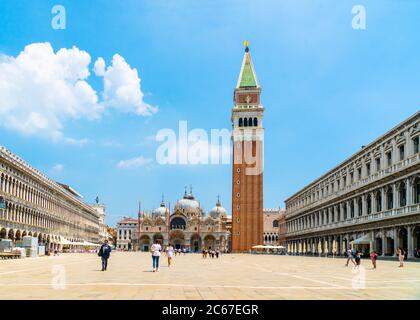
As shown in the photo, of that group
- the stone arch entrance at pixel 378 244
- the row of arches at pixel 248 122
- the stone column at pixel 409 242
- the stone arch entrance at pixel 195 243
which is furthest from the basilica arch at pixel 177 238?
the stone column at pixel 409 242

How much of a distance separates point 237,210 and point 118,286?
324ft

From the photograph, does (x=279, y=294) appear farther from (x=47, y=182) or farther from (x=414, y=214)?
(x=47, y=182)

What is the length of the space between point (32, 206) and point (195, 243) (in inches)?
3320

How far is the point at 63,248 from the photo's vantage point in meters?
99.0

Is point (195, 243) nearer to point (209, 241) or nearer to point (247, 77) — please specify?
point (209, 241)

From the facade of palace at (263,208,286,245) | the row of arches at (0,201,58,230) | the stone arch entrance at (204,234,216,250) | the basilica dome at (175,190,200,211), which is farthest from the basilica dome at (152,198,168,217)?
the row of arches at (0,201,58,230)

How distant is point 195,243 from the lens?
152m

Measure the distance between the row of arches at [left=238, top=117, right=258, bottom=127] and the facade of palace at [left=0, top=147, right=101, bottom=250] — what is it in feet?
141

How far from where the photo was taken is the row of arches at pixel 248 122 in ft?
397

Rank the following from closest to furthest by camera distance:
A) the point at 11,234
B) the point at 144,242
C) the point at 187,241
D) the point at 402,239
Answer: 1. the point at 402,239
2. the point at 11,234
3. the point at 187,241
4. the point at 144,242

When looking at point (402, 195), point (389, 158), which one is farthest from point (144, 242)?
point (402, 195)

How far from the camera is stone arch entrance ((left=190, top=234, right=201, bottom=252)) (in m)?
151

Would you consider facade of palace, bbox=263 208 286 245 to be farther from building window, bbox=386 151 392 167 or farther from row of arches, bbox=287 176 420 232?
building window, bbox=386 151 392 167
